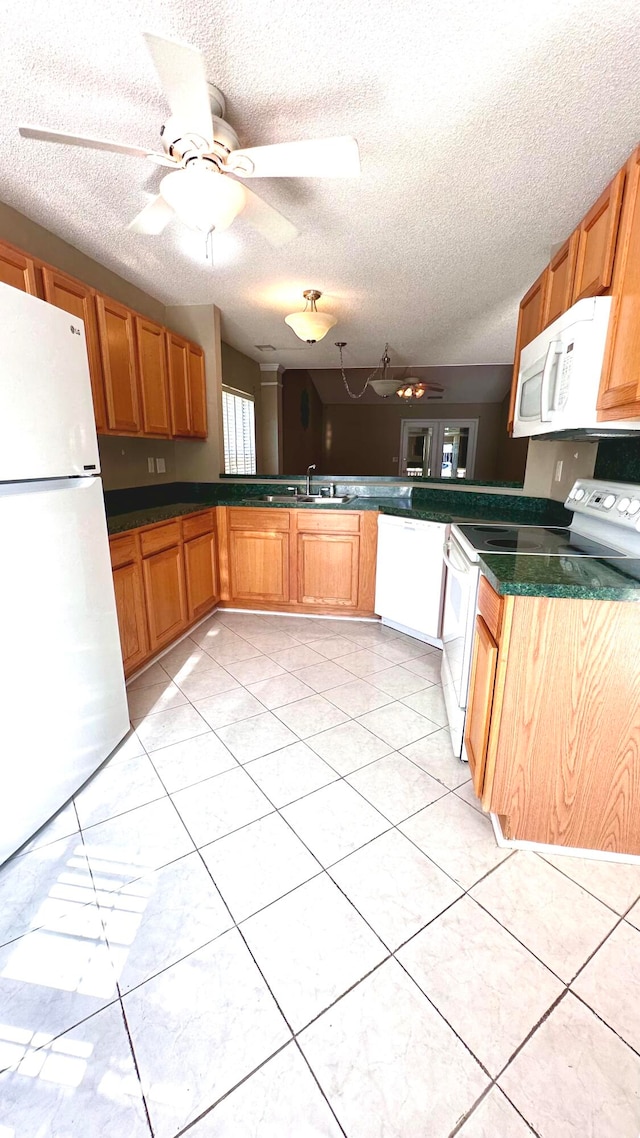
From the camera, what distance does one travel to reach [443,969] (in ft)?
3.62

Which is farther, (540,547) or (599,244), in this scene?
(540,547)

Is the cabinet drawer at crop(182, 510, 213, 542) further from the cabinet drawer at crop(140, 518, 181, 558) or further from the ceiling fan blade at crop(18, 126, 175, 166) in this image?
the ceiling fan blade at crop(18, 126, 175, 166)

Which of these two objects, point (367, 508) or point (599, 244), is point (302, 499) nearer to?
point (367, 508)

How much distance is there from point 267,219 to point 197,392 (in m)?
1.87

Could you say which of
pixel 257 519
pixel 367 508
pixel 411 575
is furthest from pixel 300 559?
pixel 411 575

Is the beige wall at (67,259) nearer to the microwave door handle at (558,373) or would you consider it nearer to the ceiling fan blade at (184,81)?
the ceiling fan blade at (184,81)

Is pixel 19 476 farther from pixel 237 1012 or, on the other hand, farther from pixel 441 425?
pixel 441 425

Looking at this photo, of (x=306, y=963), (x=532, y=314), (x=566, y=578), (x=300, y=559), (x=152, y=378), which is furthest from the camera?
(x=300, y=559)

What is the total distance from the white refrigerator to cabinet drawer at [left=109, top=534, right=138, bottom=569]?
48cm

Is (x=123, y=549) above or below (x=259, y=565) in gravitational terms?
above

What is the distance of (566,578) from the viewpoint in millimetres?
1302

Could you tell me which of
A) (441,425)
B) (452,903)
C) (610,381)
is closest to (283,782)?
(452,903)

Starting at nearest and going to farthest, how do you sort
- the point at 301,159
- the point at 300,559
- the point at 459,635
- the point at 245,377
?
the point at 301,159, the point at 459,635, the point at 300,559, the point at 245,377

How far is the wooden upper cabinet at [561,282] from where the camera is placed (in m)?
1.66
